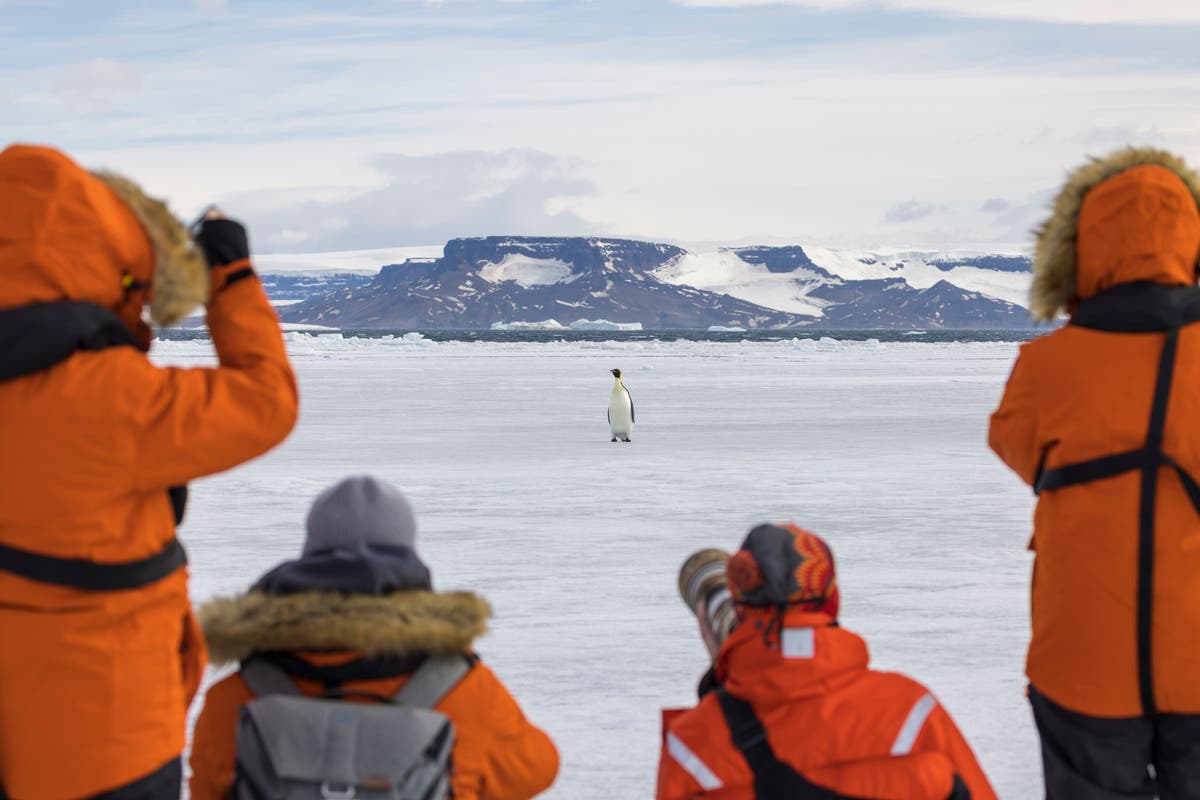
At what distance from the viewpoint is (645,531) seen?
5938 millimetres

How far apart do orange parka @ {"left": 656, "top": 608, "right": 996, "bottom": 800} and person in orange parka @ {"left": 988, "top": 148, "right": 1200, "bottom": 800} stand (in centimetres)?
31

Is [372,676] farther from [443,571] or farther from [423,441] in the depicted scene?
[423,441]

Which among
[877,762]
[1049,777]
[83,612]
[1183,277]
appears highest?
[1183,277]

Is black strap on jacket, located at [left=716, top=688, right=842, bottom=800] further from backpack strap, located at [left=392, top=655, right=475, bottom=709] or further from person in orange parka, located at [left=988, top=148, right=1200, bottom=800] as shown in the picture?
person in orange parka, located at [left=988, top=148, right=1200, bottom=800]

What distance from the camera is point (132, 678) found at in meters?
1.59

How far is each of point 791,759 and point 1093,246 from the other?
903 millimetres

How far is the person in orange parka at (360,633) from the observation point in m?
1.60

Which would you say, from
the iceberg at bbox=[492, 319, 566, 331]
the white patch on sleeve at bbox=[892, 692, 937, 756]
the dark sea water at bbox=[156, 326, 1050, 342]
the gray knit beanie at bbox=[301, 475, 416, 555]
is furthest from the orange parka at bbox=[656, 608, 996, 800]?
the iceberg at bbox=[492, 319, 566, 331]

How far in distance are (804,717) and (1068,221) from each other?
0.91m

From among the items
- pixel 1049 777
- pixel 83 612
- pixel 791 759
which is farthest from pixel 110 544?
pixel 1049 777

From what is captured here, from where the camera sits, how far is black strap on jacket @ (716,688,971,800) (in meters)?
1.61

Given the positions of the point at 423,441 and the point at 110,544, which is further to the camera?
the point at 423,441

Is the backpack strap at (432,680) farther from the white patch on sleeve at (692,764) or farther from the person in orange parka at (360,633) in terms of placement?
the white patch on sleeve at (692,764)

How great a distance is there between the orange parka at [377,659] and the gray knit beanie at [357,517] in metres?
0.09
